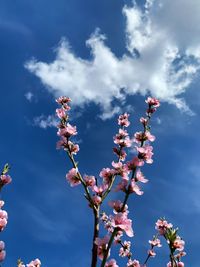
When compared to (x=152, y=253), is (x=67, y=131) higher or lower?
lower

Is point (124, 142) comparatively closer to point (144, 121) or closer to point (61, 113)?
point (144, 121)

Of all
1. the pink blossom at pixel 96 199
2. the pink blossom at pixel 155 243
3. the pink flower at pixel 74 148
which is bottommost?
the pink blossom at pixel 96 199

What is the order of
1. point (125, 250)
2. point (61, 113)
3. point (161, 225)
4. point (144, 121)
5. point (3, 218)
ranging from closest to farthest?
point (3, 218), point (144, 121), point (61, 113), point (161, 225), point (125, 250)

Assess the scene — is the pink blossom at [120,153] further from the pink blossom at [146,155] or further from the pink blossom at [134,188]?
the pink blossom at [134,188]

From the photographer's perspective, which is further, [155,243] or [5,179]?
[155,243]

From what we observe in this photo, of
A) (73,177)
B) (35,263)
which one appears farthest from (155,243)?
(73,177)

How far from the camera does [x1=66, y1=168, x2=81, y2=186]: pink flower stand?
6801 mm

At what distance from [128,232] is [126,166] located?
115 centimetres

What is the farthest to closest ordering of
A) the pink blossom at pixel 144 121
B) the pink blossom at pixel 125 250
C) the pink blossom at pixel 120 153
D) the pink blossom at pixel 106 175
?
1. the pink blossom at pixel 125 250
2. the pink blossom at pixel 144 121
3. the pink blossom at pixel 120 153
4. the pink blossom at pixel 106 175

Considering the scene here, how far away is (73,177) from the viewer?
269 inches

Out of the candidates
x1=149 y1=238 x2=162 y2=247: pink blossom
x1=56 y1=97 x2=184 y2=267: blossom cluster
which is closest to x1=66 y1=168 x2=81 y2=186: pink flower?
x1=56 y1=97 x2=184 y2=267: blossom cluster

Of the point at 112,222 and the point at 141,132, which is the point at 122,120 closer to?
the point at 141,132

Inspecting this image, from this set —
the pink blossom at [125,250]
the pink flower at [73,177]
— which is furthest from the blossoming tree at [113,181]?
the pink blossom at [125,250]

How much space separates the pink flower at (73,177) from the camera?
268 inches
